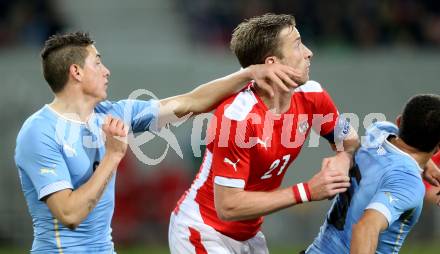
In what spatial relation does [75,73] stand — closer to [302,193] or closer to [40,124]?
[40,124]

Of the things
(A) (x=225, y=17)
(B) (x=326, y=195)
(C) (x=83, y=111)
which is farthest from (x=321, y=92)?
(A) (x=225, y=17)

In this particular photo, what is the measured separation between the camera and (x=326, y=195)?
534 cm

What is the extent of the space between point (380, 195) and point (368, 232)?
0.31m

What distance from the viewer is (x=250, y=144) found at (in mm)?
5777

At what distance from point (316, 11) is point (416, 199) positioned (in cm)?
1036

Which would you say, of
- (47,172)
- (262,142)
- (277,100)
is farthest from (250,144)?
(47,172)

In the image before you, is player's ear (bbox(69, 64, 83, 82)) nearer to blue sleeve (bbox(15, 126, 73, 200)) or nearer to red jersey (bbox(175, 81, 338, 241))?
blue sleeve (bbox(15, 126, 73, 200))

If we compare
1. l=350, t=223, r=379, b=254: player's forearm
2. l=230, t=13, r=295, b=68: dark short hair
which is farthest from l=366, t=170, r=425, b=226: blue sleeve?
l=230, t=13, r=295, b=68: dark short hair

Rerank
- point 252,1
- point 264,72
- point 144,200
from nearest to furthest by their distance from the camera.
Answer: point 264,72 → point 144,200 → point 252,1

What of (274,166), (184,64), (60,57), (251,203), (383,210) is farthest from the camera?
(184,64)

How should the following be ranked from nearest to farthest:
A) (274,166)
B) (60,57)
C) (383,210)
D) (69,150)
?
(383,210)
(69,150)
(274,166)
(60,57)

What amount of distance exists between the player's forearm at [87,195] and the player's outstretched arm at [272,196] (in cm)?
69

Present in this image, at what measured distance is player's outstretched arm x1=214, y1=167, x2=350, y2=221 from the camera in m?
5.37

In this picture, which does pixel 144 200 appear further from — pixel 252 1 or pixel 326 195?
pixel 326 195
